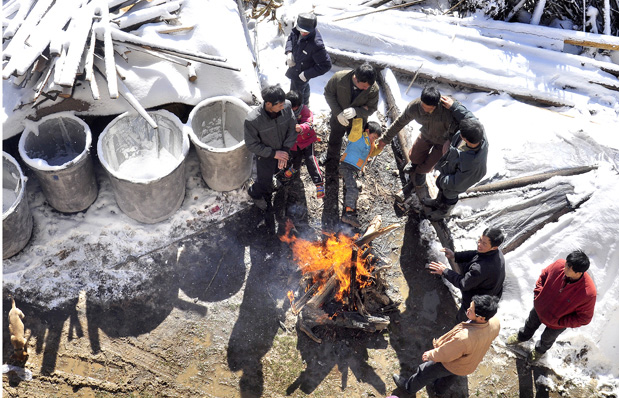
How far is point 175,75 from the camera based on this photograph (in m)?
7.65

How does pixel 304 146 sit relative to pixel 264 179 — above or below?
above

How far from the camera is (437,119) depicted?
7.01 meters

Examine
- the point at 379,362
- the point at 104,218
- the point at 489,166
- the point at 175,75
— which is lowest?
the point at 379,362

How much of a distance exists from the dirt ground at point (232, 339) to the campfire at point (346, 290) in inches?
7.0

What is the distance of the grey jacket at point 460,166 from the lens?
6.44 meters

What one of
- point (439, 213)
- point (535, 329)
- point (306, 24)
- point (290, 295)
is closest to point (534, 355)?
point (535, 329)

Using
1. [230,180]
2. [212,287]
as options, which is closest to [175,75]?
[230,180]

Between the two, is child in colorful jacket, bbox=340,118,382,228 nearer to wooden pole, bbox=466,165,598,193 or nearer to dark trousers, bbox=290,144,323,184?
dark trousers, bbox=290,144,323,184

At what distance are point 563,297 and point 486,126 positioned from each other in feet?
11.6

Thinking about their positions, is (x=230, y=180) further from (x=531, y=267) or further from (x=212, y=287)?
(x=531, y=267)

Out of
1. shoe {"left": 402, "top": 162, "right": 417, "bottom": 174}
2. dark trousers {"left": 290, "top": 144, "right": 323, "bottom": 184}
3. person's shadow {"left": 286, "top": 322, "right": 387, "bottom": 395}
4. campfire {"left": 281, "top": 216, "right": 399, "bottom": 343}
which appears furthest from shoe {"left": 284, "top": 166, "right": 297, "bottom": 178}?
person's shadow {"left": 286, "top": 322, "right": 387, "bottom": 395}

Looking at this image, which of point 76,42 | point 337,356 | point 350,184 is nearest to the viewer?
Result: point 337,356

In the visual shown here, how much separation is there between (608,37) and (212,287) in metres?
8.05

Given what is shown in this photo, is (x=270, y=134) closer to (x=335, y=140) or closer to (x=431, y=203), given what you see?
(x=335, y=140)
